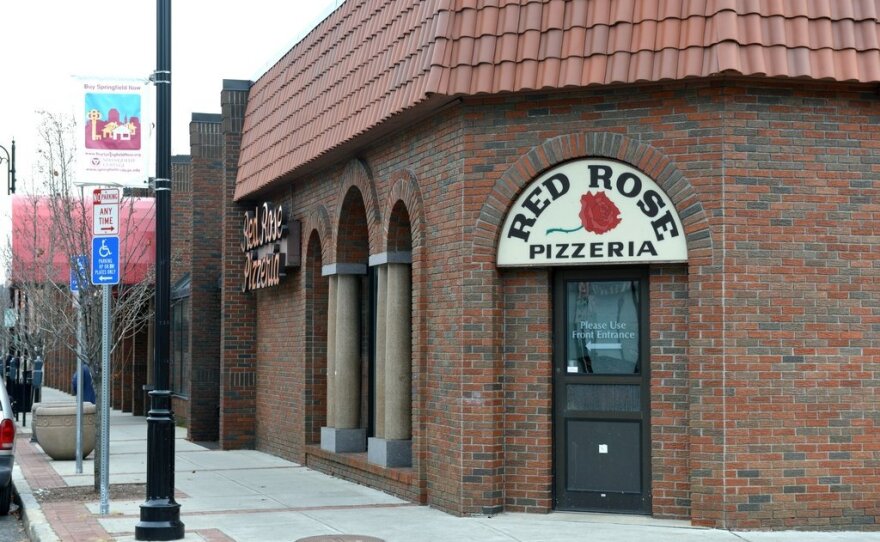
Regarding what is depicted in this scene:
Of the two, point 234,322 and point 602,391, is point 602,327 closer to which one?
point 602,391

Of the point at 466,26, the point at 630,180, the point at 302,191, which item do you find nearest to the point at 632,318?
the point at 630,180

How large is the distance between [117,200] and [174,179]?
13576 millimetres

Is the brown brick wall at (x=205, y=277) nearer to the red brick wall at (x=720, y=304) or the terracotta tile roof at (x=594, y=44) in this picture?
the terracotta tile roof at (x=594, y=44)

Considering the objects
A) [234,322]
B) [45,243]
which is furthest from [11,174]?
[234,322]

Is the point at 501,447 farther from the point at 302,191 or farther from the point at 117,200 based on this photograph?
the point at 302,191

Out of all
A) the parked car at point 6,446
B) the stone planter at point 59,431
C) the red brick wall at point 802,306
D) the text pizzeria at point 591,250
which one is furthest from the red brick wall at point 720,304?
the stone planter at point 59,431

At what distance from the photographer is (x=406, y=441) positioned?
568 inches

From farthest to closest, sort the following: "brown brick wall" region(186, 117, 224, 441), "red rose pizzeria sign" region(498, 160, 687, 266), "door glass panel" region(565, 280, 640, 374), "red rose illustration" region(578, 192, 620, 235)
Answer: "brown brick wall" region(186, 117, 224, 441)
"door glass panel" region(565, 280, 640, 374)
"red rose illustration" region(578, 192, 620, 235)
"red rose pizzeria sign" region(498, 160, 687, 266)

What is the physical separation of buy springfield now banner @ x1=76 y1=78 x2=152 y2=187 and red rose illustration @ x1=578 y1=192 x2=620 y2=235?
15.1ft

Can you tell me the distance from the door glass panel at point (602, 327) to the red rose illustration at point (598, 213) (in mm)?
664

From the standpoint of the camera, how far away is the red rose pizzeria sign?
11.5 meters

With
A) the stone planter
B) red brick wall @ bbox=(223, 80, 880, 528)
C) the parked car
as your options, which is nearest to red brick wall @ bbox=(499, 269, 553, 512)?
red brick wall @ bbox=(223, 80, 880, 528)

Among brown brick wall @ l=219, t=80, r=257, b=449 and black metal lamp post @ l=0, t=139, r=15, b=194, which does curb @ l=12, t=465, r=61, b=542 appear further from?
black metal lamp post @ l=0, t=139, r=15, b=194

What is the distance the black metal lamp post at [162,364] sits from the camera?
35.7 ft
